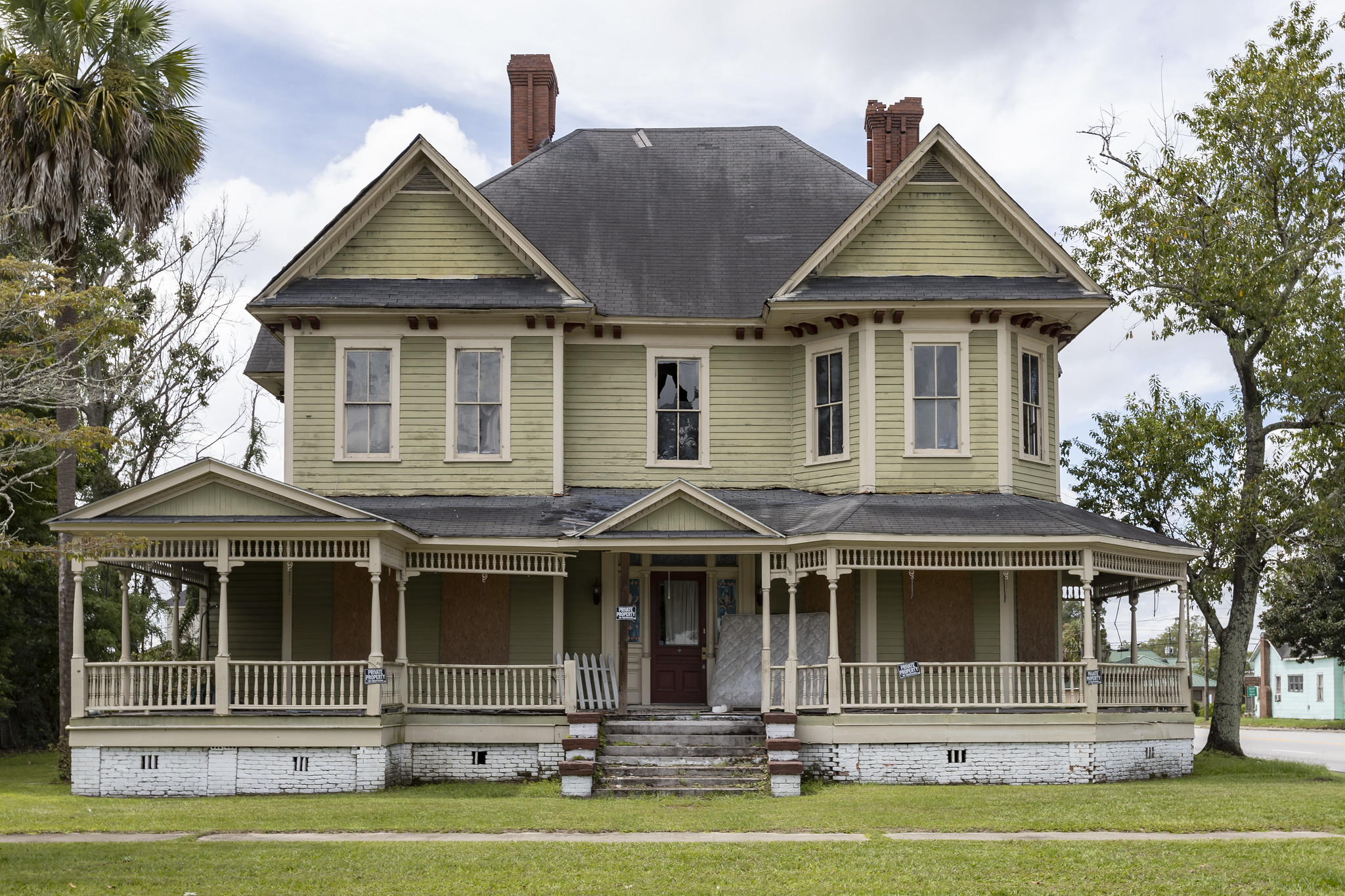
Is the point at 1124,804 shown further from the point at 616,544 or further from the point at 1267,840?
the point at 616,544

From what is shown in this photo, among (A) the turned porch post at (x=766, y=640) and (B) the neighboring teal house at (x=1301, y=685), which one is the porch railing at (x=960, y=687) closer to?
(A) the turned porch post at (x=766, y=640)

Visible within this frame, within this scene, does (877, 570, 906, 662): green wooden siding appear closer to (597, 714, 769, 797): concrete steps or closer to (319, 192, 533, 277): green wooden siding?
(597, 714, 769, 797): concrete steps

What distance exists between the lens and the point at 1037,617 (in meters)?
22.8

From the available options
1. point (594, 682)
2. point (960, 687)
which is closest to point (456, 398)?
point (594, 682)

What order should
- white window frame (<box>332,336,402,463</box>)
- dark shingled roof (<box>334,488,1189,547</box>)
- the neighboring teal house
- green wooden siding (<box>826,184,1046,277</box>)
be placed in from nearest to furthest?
dark shingled roof (<box>334,488,1189,547</box>), white window frame (<box>332,336,402,463</box>), green wooden siding (<box>826,184,1046,277</box>), the neighboring teal house

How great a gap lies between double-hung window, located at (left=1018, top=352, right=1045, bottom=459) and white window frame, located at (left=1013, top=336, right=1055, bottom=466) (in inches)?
0.6

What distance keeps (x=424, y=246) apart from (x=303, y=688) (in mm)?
7905

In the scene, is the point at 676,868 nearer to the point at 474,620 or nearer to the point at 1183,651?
the point at 474,620

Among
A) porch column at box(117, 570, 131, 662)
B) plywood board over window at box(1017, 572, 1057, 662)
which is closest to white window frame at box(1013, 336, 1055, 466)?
plywood board over window at box(1017, 572, 1057, 662)

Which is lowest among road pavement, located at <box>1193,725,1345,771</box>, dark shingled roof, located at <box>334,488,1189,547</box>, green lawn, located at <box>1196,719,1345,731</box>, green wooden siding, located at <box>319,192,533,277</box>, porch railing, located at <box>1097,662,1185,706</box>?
green lawn, located at <box>1196,719,1345,731</box>

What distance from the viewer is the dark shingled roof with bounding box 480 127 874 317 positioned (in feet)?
79.8

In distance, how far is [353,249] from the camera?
23344 mm

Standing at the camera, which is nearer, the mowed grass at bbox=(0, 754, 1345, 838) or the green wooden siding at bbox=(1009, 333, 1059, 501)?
the mowed grass at bbox=(0, 754, 1345, 838)

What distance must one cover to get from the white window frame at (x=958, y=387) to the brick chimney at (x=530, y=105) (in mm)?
10398
